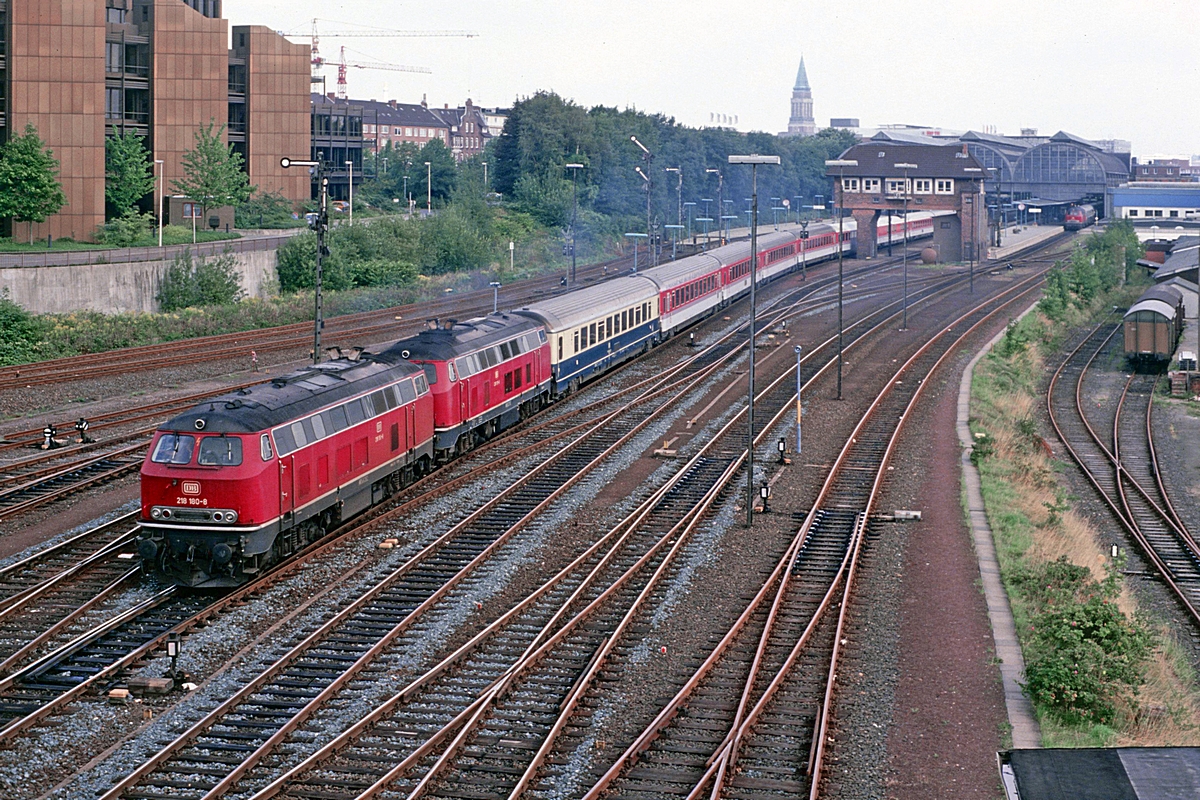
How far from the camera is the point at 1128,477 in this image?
39.4m

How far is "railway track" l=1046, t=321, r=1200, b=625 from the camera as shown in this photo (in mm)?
30469

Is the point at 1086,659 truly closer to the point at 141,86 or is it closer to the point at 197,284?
the point at 197,284

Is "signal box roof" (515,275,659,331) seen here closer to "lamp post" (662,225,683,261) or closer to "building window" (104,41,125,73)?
"lamp post" (662,225,683,261)

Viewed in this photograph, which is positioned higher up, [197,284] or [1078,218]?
[1078,218]

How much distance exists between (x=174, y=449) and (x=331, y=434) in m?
3.52

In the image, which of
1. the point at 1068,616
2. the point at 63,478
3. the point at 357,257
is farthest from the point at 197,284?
the point at 1068,616

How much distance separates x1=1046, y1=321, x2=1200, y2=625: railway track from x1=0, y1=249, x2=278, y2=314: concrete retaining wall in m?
38.2

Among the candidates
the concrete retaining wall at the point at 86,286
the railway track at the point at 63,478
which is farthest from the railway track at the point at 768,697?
the concrete retaining wall at the point at 86,286

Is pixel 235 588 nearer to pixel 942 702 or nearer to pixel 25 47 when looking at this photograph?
pixel 942 702

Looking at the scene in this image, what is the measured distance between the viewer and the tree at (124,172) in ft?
266

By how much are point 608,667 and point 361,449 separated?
9248 millimetres

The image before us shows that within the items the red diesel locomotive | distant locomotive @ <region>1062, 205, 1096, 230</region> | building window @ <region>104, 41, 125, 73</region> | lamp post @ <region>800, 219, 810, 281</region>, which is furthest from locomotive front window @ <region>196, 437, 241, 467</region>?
distant locomotive @ <region>1062, 205, 1096, 230</region>

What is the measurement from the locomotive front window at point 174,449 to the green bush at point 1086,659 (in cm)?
1420

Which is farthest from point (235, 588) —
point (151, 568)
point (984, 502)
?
point (984, 502)
